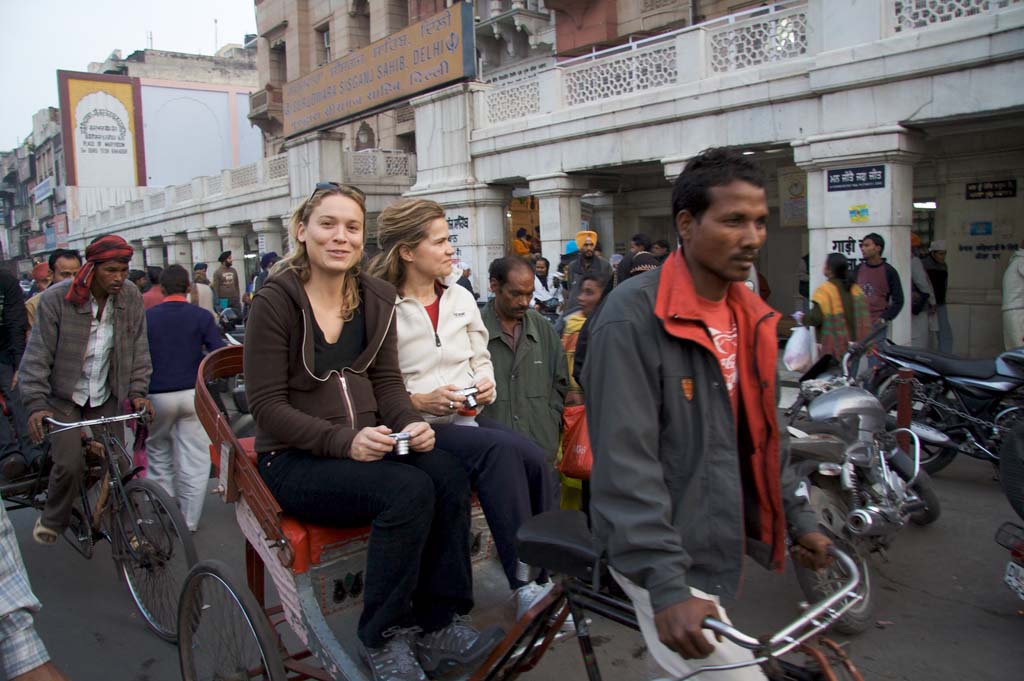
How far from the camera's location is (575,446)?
13.2 ft

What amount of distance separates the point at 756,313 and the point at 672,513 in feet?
1.82

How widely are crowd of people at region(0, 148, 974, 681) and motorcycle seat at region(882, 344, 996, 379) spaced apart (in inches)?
115

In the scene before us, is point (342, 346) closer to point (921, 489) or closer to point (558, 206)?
point (921, 489)

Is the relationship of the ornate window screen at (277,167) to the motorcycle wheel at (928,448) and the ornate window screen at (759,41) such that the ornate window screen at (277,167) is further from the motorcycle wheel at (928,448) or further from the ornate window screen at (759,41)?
the motorcycle wheel at (928,448)

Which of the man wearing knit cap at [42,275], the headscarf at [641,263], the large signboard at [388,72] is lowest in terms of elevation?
the headscarf at [641,263]

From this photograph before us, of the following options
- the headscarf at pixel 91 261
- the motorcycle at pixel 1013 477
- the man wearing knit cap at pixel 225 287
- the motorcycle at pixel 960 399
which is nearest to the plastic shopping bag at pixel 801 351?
the motorcycle at pixel 960 399

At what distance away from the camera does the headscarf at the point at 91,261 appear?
4.38 m

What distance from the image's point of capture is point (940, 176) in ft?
38.3

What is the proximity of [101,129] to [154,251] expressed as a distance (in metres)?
5.60

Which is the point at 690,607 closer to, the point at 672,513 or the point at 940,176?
the point at 672,513

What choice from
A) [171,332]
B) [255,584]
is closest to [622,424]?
[255,584]

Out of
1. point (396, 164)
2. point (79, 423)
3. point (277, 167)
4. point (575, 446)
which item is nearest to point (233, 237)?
point (277, 167)

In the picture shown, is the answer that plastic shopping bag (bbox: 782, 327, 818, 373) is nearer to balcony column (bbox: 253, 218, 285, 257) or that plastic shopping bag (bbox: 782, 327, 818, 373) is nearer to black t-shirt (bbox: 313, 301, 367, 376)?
black t-shirt (bbox: 313, 301, 367, 376)

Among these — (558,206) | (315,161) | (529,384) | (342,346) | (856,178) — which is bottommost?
(529,384)
